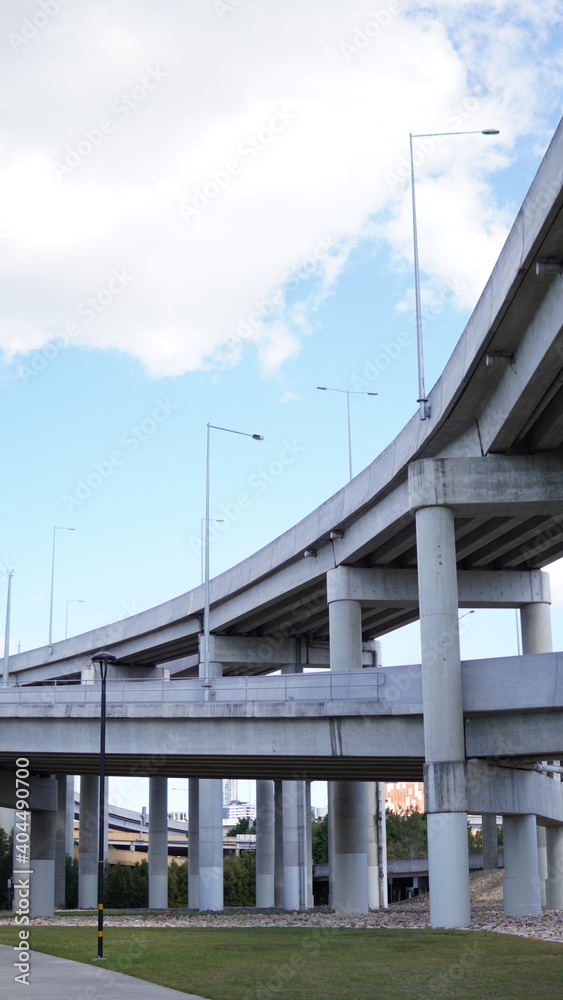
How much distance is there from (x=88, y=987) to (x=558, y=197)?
55.4ft

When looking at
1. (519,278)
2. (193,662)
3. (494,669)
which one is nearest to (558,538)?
(494,669)

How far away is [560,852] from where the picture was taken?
53.5 meters

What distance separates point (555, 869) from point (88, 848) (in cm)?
3278

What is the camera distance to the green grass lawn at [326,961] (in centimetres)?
1723

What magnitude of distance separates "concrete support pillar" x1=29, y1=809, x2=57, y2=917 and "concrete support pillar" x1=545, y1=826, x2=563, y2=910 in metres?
22.2

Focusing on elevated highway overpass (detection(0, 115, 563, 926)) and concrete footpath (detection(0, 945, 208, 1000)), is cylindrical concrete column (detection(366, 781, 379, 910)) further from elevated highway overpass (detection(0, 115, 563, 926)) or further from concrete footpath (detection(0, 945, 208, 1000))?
concrete footpath (detection(0, 945, 208, 1000))

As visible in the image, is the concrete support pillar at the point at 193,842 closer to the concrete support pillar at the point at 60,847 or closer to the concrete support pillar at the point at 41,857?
the concrete support pillar at the point at 60,847

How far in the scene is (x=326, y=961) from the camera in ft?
73.8

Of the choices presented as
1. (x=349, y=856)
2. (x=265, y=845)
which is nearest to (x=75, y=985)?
(x=349, y=856)

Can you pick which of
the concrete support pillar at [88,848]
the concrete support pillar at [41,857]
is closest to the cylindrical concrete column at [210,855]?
the concrete support pillar at [41,857]

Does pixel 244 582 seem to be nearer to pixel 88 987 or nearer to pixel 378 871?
pixel 378 871

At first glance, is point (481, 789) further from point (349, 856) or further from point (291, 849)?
point (291, 849)

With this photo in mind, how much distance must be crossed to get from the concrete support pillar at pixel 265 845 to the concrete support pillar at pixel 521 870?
31.3m

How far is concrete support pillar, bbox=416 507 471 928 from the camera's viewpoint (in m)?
34.6
